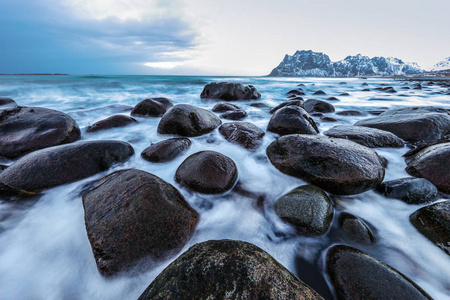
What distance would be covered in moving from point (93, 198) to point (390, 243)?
292 centimetres

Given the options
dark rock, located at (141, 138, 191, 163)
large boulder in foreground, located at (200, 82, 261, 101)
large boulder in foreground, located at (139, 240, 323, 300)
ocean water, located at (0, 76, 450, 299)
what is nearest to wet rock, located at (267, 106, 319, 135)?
ocean water, located at (0, 76, 450, 299)

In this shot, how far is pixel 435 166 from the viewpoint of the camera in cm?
226

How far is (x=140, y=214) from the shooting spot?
63.5 inches

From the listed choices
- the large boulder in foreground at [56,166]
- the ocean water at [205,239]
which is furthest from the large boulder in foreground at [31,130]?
the ocean water at [205,239]

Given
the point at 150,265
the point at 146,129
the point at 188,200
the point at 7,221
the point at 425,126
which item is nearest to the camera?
the point at 150,265

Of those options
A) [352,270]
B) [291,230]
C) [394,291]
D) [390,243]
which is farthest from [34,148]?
[390,243]

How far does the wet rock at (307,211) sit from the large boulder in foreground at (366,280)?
0.33m

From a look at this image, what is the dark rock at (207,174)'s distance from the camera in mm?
2266

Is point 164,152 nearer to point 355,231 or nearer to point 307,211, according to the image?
point 307,211

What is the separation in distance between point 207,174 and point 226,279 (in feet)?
4.38

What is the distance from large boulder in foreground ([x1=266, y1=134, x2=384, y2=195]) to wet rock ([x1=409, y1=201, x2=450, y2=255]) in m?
0.54

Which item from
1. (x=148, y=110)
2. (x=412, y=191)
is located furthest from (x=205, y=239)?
(x=148, y=110)

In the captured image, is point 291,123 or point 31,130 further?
point 291,123

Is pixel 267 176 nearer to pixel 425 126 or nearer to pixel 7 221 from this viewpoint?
pixel 7 221
